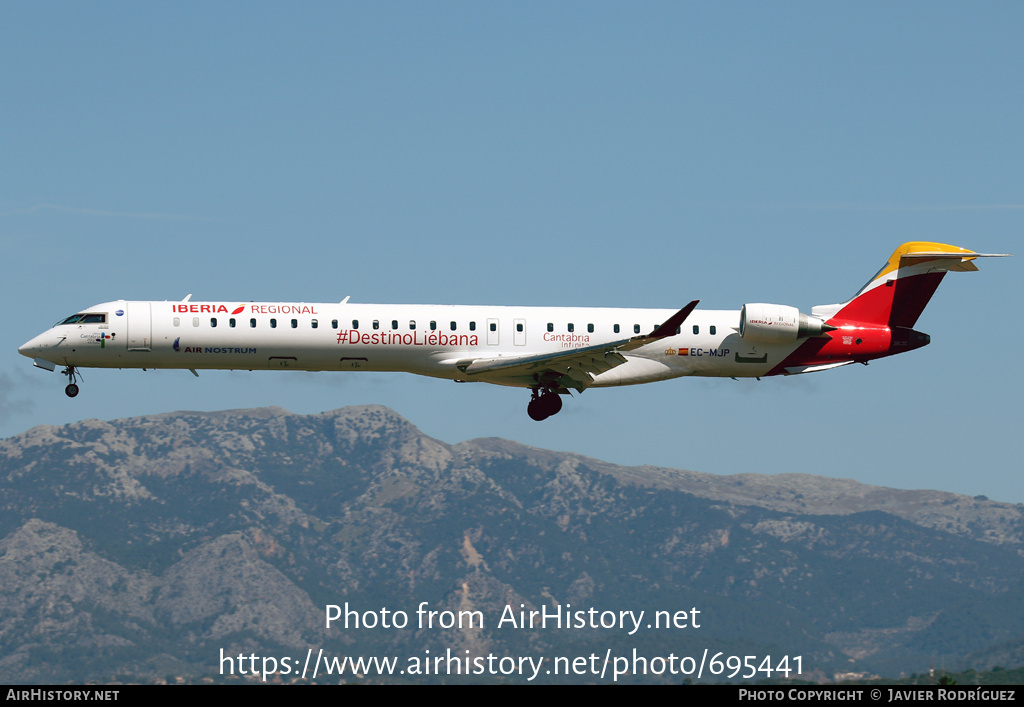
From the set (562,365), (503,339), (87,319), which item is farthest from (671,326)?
(87,319)

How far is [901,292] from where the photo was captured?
53.1m

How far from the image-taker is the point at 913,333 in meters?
52.8

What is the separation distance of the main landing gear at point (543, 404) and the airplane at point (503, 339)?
48 mm

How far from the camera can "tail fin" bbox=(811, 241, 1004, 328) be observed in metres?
52.9

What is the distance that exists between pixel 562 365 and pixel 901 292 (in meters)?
15.2

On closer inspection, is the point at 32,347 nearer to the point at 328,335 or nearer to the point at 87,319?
the point at 87,319

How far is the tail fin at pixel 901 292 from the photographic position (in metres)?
52.9

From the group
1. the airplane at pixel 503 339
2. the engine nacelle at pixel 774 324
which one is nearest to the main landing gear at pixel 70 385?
the airplane at pixel 503 339

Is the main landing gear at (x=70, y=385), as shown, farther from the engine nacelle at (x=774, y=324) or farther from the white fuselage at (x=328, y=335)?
the engine nacelle at (x=774, y=324)
